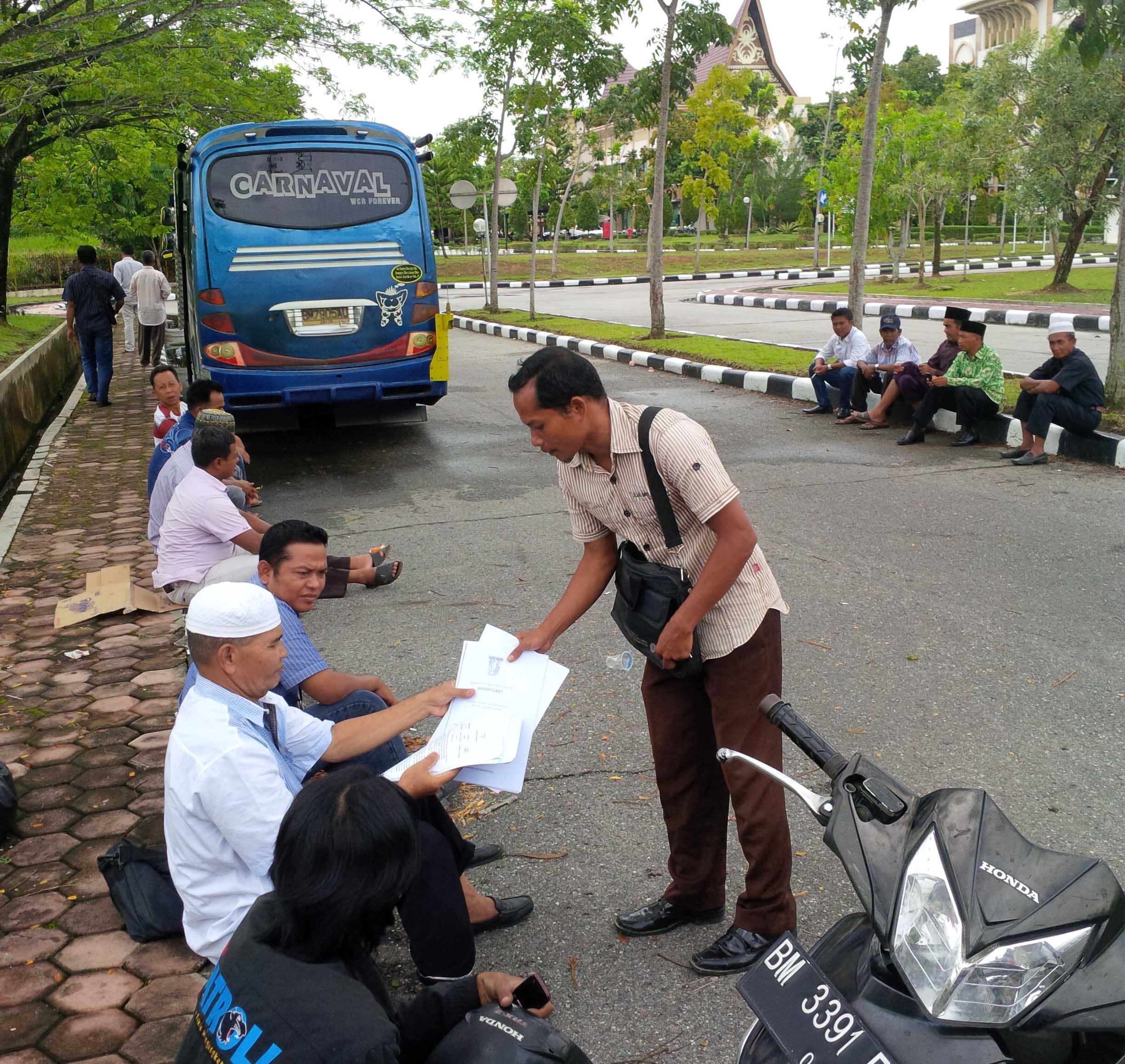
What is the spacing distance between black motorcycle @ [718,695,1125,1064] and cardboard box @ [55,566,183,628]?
4.69 metres

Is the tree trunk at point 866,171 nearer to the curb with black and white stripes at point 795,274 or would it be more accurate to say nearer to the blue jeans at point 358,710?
the blue jeans at point 358,710

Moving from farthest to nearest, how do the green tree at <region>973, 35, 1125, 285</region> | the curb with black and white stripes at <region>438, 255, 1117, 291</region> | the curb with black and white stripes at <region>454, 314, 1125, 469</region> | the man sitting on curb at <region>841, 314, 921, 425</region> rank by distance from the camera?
the curb with black and white stripes at <region>438, 255, 1117, 291</region>, the green tree at <region>973, 35, 1125, 285</region>, the man sitting on curb at <region>841, 314, 921, 425</region>, the curb with black and white stripes at <region>454, 314, 1125, 469</region>

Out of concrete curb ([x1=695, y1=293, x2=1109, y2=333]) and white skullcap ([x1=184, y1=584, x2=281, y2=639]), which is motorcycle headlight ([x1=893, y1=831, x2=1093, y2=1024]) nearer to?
white skullcap ([x1=184, y1=584, x2=281, y2=639])

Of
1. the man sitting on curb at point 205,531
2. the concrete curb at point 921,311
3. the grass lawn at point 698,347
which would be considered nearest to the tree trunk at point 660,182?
the grass lawn at point 698,347

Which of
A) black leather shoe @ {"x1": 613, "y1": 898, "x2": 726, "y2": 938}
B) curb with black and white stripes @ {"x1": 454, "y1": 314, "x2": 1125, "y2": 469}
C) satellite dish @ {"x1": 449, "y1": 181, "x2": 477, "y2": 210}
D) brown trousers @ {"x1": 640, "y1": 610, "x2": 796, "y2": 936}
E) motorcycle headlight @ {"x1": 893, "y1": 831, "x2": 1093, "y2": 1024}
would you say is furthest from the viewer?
satellite dish @ {"x1": 449, "y1": 181, "x2": 477, "y2": 210}

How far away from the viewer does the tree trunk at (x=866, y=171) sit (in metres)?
11.4

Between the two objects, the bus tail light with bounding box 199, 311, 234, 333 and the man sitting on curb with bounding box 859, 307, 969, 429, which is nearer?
the bus tail light with bounding box 199, 311, 234, 333

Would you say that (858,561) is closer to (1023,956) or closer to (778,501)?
(778,501)

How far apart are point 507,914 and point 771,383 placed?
31.7 ft

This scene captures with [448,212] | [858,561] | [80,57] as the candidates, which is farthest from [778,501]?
[448,212]

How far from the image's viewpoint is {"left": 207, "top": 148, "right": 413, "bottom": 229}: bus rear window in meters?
9.04

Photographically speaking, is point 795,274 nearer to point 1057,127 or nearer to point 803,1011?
point 1057,127

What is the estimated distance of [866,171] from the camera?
38.9 ft

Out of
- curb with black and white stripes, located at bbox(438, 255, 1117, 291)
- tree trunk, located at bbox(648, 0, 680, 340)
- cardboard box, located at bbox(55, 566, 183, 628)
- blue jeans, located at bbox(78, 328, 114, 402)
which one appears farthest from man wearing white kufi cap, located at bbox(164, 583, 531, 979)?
curb with black and white stripes, located at bbox(438, 255, 1117, 291)
